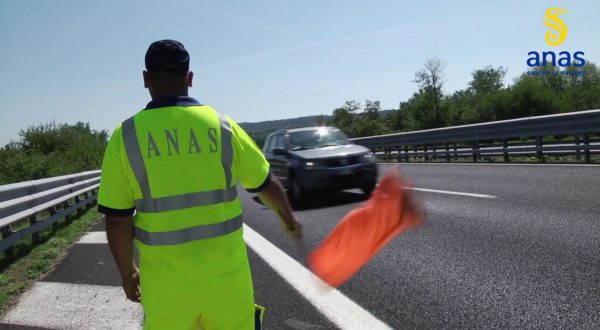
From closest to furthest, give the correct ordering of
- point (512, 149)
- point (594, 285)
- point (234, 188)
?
point (234, 188)
point (594, 285)
point (512, 149)

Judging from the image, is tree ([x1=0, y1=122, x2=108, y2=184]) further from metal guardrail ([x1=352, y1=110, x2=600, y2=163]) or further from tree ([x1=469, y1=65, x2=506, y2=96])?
tree ([x1=469, y1=65, x2=506, y2=96])

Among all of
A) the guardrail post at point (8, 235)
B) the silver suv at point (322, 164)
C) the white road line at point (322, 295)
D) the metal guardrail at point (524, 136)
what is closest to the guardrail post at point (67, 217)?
the guardrail post at point (8, 235)

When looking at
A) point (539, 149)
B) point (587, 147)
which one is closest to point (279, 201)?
point (587, 147)

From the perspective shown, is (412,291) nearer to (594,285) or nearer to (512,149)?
(594,285)

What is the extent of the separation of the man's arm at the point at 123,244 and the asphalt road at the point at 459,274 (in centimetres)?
177

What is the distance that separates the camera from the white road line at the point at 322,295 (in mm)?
3583

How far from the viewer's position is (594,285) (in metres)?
3.97

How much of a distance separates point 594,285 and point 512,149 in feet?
41.3

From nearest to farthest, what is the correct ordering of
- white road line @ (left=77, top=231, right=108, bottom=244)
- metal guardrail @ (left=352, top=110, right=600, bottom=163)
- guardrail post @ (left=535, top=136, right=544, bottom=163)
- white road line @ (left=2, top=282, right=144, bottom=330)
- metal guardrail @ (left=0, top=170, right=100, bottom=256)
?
white road line @ (left=2, top=282, right=144, bottom=330)
metal guardrail @ (left=0, top=170, right=100, bottom=256)
white road line @ (left=77, top=231, right=108, bottom=244)
metal guardrail @ (left=352, top=110, right=600, bottom=163)
guardrail post @ (left=535, top=136, right=544, bottom=163)

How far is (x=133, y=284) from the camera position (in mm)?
2207

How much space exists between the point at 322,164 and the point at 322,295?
20.4 ft

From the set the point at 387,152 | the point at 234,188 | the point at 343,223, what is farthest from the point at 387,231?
the point at 387,152

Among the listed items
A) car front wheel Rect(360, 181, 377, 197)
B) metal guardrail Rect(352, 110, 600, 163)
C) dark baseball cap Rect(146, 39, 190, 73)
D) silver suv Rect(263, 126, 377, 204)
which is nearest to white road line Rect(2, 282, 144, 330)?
dark baseball cap Rect(146, 39, 190, 73)

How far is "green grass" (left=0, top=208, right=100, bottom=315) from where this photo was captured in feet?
17.6
